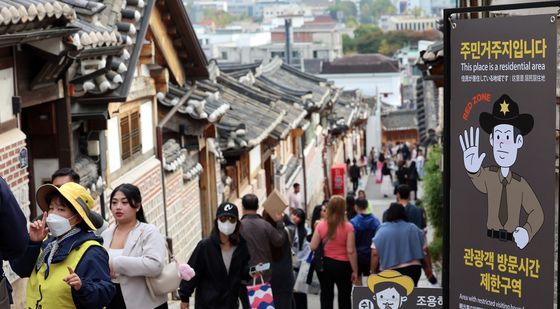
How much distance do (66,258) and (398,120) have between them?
79249mm

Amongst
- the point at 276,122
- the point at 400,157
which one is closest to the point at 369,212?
the point at 276,122

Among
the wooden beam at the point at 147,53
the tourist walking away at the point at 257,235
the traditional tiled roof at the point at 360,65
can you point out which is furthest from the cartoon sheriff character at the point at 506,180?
the traditional tiled roof at the point at 360,65

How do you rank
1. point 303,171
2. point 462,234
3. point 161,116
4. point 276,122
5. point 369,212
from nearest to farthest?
point 462,234, point 369,212, point 161,116, point 276,122, point 303,171

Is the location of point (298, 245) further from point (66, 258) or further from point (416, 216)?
point (66, 258)

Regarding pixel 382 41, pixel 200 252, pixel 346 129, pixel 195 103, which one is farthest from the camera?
pixel 382 41

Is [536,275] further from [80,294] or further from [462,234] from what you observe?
[80,294]

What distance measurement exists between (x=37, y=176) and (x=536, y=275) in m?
7.55

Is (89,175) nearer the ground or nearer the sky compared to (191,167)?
nearer the sky

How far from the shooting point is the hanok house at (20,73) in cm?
952

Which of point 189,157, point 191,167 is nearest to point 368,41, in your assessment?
point 189,157

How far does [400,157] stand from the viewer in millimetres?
53406

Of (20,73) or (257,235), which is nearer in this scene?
(20,73)

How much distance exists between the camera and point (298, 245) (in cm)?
1468

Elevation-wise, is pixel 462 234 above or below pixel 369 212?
above
